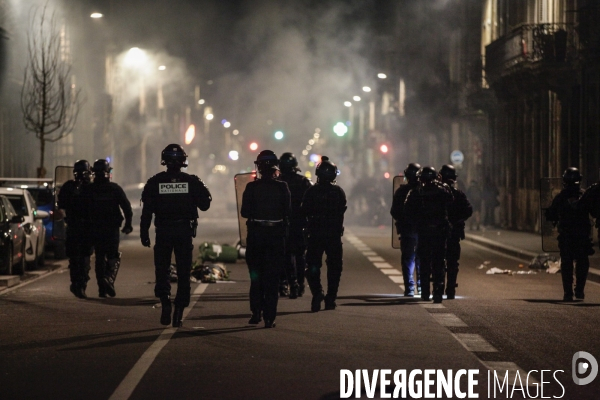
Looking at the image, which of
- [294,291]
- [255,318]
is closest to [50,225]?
[294,291]

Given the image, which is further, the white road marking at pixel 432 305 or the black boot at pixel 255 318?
the white road marking at pixel 432 305

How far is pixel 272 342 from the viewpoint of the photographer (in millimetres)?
10273

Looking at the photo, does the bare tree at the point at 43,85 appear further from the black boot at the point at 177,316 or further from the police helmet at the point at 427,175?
the black boot at the point at 177,316

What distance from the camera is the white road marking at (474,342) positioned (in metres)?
9.98

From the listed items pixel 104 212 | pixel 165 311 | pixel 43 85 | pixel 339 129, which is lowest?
pixel 165 311

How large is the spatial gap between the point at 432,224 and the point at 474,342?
3925 mm

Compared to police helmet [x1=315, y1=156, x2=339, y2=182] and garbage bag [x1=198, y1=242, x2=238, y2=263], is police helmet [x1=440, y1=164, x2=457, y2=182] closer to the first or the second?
police helmet [x1=315, y1=156, x2=339, y2=182]

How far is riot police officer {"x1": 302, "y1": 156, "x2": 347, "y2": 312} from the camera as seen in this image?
1305 cm

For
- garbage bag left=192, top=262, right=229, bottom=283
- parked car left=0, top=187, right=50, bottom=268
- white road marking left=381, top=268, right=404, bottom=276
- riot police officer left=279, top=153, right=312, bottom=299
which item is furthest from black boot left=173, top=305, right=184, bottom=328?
white road marking left=381, top=268, right=404, bottom=276

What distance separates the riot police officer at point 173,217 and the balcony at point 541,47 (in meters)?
20.5

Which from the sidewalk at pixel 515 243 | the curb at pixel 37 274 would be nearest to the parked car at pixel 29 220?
the curb at pixel 37 274

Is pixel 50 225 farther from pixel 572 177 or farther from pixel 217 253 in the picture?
pixel 572 177

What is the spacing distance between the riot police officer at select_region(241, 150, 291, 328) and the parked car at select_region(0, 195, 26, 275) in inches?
268

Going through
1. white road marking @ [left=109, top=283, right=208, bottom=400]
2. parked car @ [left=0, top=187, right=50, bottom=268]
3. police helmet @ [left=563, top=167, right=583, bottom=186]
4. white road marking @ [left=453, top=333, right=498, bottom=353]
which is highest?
police helmet @ [left=563, top=167, right=583, bottom=186]
